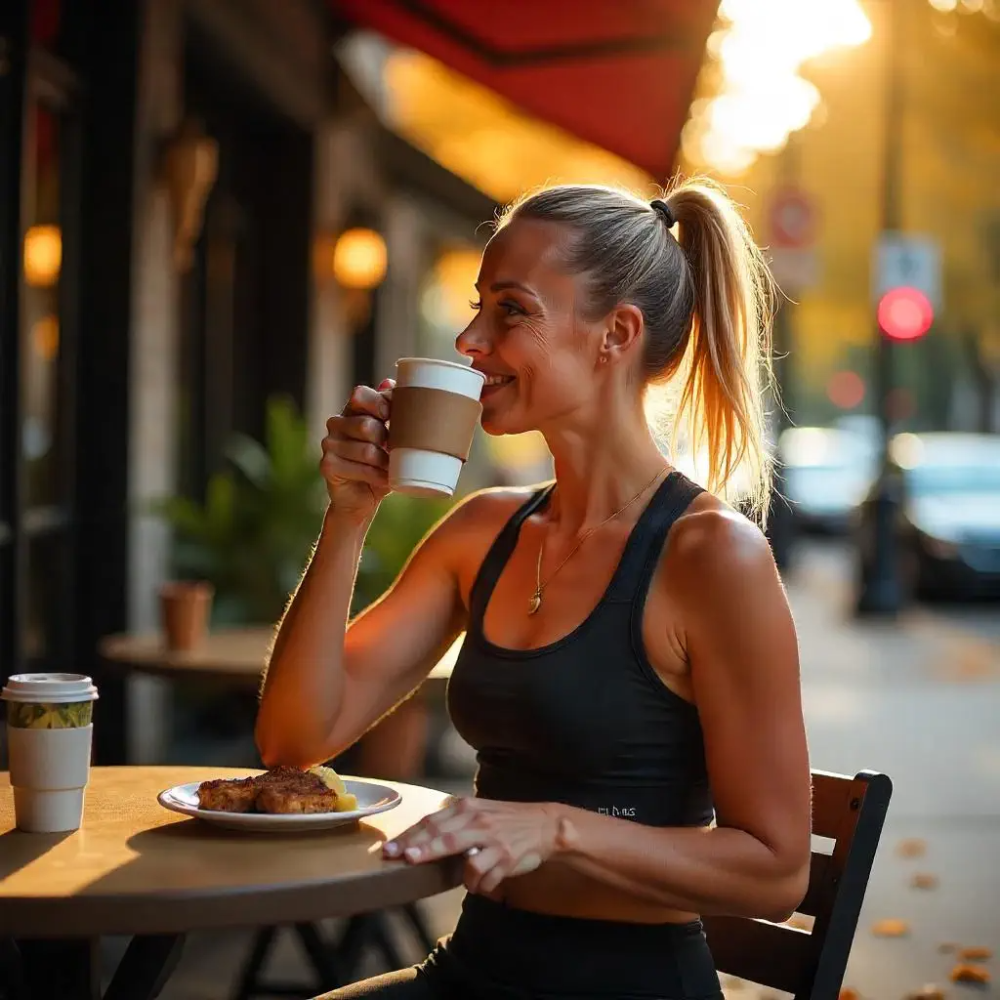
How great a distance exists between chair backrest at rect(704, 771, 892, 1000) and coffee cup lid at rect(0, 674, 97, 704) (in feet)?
3.81

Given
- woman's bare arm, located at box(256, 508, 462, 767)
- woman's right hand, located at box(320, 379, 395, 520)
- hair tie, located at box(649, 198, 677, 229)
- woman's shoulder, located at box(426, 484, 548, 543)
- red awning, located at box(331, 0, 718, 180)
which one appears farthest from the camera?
red awning, located at box(331, 0, 718, 180)

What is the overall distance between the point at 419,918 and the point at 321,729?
6.67 ft

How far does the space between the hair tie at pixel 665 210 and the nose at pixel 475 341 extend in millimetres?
429

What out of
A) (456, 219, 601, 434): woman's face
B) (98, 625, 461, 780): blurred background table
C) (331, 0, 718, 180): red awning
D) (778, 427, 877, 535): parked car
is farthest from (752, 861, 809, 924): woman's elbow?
(778, 427, 877, 535): parked car

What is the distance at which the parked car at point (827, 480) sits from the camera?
1178 inches

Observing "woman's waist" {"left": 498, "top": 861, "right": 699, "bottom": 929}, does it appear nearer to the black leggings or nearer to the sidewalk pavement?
the black leggings

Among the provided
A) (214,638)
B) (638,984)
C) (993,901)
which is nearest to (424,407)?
(638,984)

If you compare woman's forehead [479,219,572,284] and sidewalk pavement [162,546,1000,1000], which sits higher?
woman's forehead [479,219,572,284]

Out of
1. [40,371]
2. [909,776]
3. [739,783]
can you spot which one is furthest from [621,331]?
[909,776]

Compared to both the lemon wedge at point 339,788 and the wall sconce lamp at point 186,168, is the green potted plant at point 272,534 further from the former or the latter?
the lemon wedge at point 339,788

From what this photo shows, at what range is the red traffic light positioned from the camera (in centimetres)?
1507

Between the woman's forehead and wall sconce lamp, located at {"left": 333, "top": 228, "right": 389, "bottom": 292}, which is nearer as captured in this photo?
the woman's forehead

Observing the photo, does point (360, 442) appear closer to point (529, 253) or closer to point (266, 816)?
point (529, 253)

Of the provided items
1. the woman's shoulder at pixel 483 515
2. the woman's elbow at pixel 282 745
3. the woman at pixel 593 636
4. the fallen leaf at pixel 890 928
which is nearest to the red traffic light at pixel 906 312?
the fallen leaf at pixel 890 928
